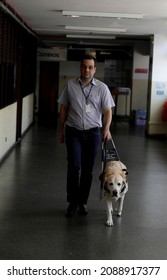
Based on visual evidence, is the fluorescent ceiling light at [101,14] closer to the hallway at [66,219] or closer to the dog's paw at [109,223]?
the hallway at [66,219]

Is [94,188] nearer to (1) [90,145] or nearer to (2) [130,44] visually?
(1) [90,145]

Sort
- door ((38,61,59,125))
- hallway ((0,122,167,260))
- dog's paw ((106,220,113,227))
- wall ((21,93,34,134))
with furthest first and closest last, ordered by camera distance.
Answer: door ((38,61,59,125))
wall ((21,93,34,134))
dog's paw ((106,220,113,227))
hallway ((0,122,167,260))

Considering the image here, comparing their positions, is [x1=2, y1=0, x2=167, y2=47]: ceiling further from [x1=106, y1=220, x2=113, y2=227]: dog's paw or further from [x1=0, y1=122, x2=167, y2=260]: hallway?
[x1=106, y1=220, x2=113, y2=227]: dog's paw

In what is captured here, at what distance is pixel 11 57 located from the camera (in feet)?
30.5

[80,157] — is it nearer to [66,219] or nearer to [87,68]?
[66,219]

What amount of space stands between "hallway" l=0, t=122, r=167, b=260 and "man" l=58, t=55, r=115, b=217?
21.2 inches

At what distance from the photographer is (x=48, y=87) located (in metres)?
18.7

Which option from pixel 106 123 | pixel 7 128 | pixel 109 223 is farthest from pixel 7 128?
pixel 109 223

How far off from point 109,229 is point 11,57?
17.1ft

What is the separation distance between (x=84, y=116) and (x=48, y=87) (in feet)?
45.1

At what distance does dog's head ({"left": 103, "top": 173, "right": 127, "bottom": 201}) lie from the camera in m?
4.95

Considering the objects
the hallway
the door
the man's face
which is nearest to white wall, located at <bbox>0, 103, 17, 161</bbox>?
the hallway

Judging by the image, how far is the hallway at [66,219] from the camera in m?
4.31
